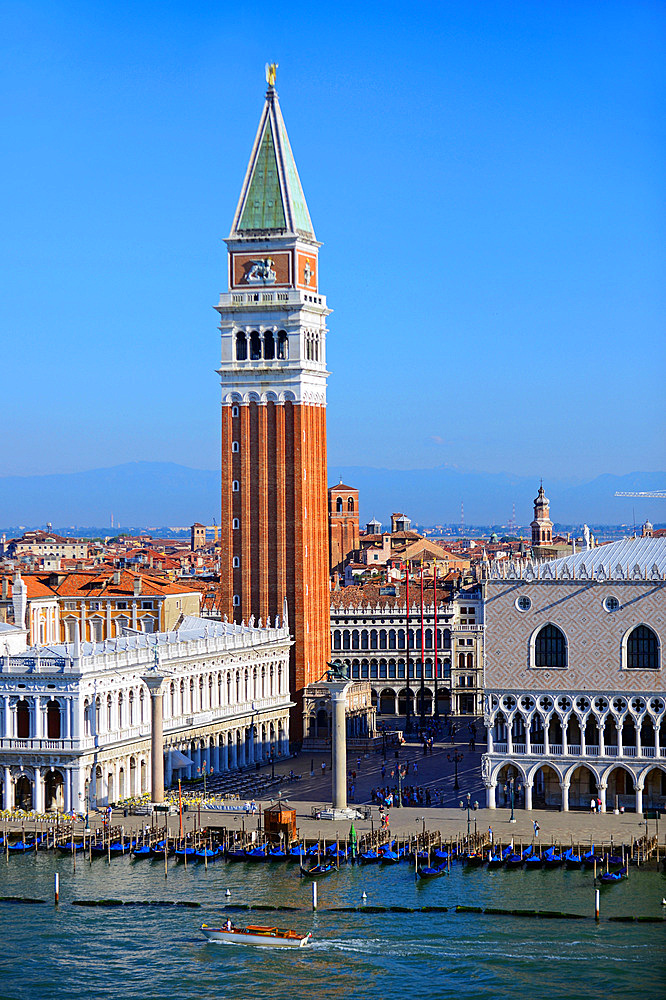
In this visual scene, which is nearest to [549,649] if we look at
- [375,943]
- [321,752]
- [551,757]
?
[551,757]

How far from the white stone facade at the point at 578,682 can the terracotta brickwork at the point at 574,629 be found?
1.5 inches

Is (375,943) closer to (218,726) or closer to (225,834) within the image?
(225,834)

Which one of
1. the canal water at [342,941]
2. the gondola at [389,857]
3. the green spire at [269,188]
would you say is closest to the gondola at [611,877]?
the canal water at [342,941]

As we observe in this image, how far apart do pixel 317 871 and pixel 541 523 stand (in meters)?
111

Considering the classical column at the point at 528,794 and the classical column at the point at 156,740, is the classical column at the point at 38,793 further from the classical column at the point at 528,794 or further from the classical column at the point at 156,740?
the classical column at the point at 528,794

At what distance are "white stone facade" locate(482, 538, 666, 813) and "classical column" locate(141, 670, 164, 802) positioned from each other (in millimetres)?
13115

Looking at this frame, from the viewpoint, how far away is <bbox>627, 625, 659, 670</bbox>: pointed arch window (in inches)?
2995

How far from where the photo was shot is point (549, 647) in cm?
7719

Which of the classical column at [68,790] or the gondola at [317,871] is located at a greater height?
the classical column at [68,790]

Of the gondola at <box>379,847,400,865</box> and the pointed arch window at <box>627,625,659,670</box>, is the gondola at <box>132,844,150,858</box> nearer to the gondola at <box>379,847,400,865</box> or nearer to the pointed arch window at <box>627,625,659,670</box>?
the gondola at <box>379,847,400,865</box>

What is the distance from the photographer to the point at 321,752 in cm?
10381

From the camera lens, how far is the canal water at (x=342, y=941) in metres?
56.1

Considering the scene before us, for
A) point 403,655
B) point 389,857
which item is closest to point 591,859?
point 389,857

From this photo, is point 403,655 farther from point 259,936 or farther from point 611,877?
point 259,936
